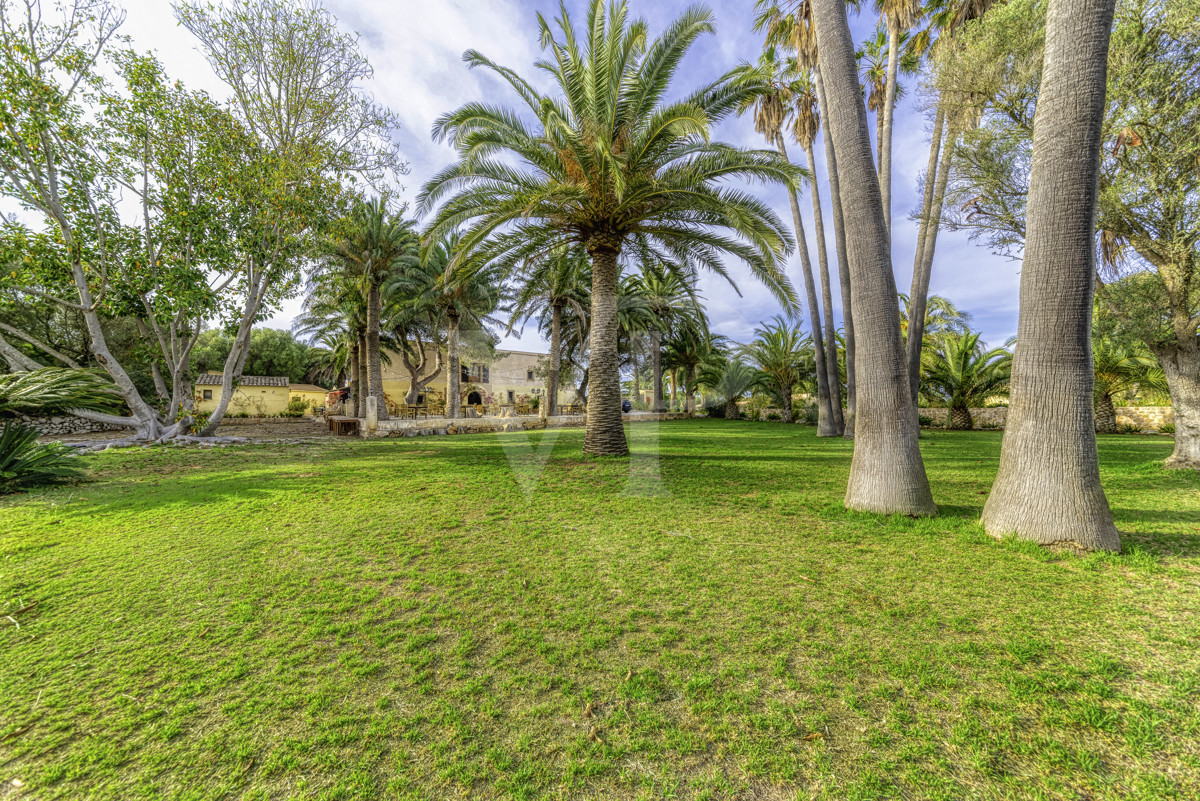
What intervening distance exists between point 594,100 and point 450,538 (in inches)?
314

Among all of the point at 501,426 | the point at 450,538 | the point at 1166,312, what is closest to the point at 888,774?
the point at 450,538

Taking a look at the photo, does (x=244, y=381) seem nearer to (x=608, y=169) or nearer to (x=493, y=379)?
(x=493, y=379)

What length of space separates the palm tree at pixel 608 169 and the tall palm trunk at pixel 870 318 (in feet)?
7.61

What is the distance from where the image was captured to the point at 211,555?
3.86 m

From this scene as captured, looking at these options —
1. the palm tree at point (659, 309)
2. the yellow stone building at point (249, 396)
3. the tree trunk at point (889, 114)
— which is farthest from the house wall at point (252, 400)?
the tree trunk at point (889, 114)

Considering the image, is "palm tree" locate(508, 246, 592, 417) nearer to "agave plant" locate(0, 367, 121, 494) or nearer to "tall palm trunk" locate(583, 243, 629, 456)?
"tall palm trunk" locate(583, 243, 629, 456)

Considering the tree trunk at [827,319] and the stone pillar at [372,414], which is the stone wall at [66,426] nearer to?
the stone pillar at [372,414]

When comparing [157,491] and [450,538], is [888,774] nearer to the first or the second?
[450,538]

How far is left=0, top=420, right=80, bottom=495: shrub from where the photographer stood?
6.25m

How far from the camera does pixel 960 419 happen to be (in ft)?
57.6

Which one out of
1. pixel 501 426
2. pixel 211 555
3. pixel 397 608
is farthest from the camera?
pixel 501 426

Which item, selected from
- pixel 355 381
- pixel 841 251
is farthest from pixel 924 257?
pixel 355 381

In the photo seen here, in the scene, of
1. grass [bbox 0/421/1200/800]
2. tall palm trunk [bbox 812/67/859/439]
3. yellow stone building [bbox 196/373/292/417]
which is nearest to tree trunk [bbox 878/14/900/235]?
tall palm trunk [bbox 812/67/859/439]

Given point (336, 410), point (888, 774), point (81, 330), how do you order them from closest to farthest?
point (888, 774) < point (81, 330) < point (336, 410)
